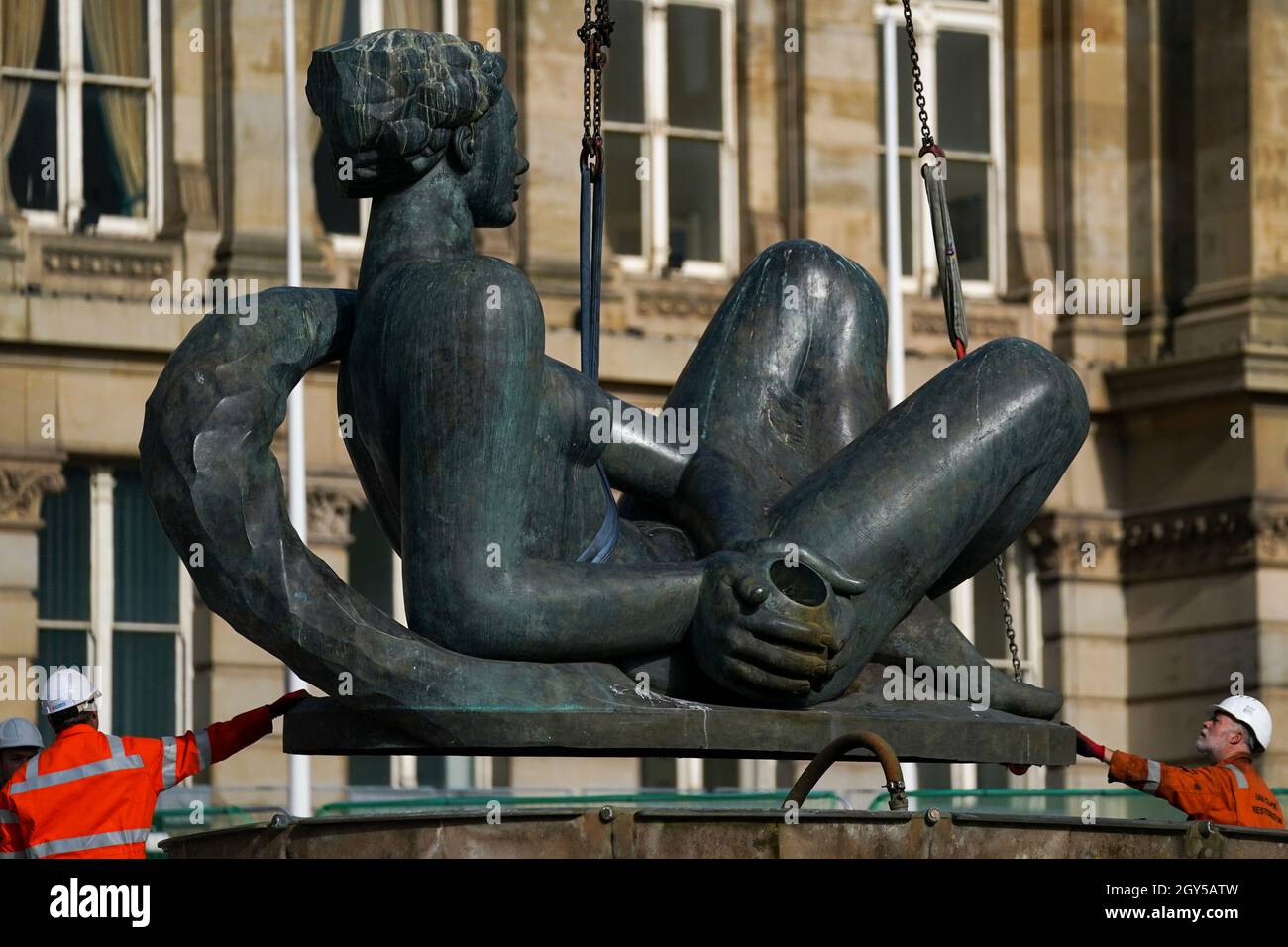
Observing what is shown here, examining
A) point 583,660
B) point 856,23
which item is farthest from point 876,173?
point 583,660

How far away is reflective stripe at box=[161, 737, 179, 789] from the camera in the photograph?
10367mm

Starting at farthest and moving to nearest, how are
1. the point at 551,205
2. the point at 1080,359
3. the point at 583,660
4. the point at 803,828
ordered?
the point at 1080,359
the point at 551,205
the point at 583,660
the point at 803,828

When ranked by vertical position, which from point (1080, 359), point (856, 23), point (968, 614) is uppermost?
point (856, 23)

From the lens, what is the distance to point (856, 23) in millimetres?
32094

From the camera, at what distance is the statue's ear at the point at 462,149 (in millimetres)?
8633

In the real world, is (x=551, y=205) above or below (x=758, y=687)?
above

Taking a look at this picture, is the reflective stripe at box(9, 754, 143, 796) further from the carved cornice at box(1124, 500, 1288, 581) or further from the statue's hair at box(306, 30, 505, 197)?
the carved cornice at box(1124, 500, 1288, 581)

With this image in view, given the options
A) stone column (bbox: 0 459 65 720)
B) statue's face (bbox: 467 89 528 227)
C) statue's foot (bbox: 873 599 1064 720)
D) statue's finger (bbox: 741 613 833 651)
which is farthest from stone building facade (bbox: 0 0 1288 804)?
statue's finger (bbox: 741 613 833 651)

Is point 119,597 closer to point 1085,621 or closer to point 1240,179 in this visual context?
point 1085,621

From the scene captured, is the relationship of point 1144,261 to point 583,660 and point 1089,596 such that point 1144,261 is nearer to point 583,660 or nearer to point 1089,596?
point 1089,596

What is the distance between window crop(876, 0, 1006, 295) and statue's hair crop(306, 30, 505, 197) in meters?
24.0

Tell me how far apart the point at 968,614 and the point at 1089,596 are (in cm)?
133

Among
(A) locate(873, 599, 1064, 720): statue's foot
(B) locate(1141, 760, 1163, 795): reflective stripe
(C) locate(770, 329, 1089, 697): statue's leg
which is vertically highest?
(C) locate(770, 329, 1089, 697): statue's leg

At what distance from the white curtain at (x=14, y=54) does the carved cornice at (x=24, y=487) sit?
1894mm
